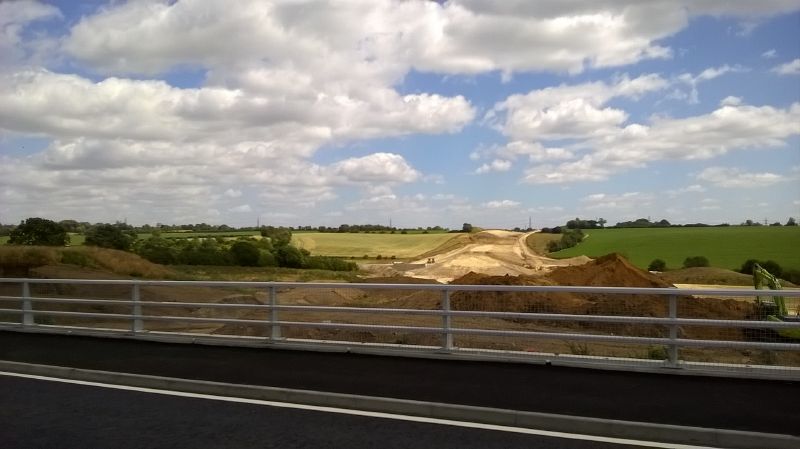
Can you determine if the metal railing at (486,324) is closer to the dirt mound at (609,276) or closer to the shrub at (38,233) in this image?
the dirt mound at (609,276)

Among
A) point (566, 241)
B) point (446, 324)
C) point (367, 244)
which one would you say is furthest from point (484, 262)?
point (446, 324)

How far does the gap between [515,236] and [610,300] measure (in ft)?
198

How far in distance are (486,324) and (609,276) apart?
10.8m

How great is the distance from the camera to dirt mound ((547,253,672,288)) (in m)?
32.6

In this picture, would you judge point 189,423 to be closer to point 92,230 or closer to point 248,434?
point 248,434

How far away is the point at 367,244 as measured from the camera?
90.1 meters

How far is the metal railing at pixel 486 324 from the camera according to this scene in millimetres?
9898

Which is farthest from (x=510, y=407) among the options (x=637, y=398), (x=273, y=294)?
(x=273, y=294)

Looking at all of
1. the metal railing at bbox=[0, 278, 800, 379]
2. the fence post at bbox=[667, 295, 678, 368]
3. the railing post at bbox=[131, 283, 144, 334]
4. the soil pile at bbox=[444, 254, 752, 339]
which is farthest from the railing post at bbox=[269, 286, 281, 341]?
the soil pile at bbox=[444, 254, 752, 339]

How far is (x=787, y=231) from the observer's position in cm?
9538

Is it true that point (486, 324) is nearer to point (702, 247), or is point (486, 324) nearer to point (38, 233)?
point (38, 233)

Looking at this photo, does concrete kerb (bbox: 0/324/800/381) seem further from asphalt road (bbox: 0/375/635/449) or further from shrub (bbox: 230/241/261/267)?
shrub (bbox: 230/241/261/267)

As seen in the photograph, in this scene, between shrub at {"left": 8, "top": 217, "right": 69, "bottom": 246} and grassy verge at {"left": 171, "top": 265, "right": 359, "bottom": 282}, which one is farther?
shrub at {"left": 8, "top": 217, "right": 69, "bottom": 246}

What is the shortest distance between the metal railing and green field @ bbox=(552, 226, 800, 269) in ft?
131
